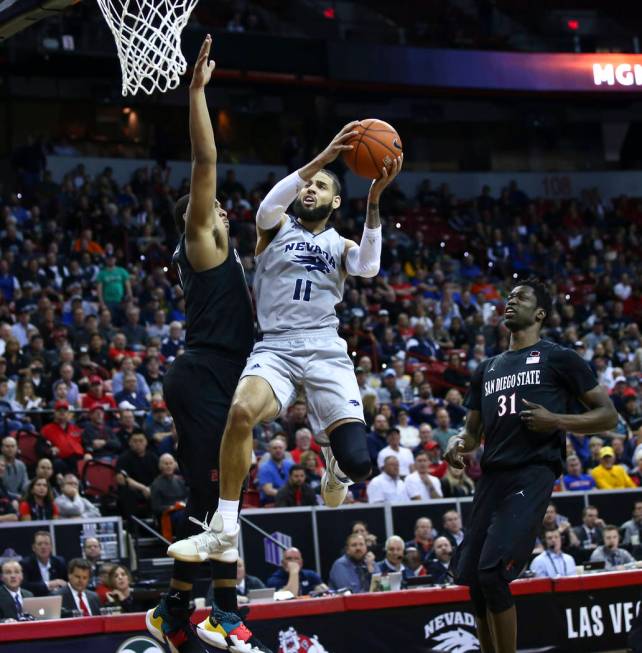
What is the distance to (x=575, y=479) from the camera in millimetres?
17234

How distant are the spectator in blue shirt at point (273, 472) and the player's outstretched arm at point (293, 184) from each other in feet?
26.1

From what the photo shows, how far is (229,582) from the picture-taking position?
7.06 meters

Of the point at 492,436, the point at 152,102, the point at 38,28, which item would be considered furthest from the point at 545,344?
the point at 152,102

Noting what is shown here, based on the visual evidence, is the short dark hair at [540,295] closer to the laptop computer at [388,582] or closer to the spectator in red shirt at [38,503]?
the laptop computer at [388,582]

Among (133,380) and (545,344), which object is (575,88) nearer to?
(133,380)

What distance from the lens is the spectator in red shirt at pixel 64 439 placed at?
50.2ft

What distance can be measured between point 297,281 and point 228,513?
4.77 ft

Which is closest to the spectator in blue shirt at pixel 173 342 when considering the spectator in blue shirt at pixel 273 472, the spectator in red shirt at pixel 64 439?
the spectator in red shirt at pixel 64 439

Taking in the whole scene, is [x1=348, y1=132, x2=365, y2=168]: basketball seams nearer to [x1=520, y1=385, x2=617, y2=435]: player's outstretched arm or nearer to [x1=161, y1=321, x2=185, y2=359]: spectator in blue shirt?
[x1=520, y1=385, x2=617, y2=435]: player's outstretched arm

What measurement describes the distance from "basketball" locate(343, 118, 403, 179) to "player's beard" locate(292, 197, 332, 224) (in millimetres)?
393

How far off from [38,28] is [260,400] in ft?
62.7

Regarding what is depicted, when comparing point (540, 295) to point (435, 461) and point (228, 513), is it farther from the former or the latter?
point (435, 461)

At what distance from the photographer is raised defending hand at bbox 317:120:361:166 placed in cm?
718

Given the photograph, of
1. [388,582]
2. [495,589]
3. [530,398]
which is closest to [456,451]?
[530,398]
